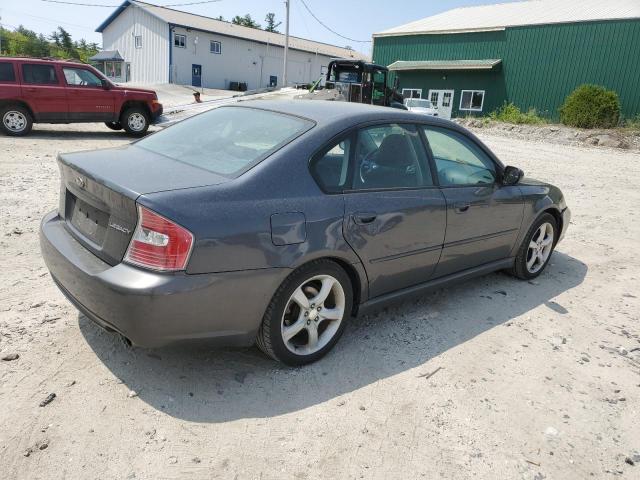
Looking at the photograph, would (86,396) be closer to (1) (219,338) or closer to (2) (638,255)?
(1) (219,338)

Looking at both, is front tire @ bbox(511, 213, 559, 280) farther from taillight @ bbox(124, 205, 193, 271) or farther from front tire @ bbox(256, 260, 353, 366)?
taillight @ bbox(124, 205, 193, 271)

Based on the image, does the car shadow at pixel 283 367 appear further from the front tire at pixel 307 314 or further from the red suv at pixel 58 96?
the red suv at pixel 58 96

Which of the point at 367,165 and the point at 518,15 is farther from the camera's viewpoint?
the point at 518,15

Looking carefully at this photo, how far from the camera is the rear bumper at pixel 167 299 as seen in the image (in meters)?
2.42

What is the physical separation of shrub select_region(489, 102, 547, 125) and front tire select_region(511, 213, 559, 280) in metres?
21.6

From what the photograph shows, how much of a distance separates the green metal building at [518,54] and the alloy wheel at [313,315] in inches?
1050

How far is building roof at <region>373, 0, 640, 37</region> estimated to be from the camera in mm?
26250

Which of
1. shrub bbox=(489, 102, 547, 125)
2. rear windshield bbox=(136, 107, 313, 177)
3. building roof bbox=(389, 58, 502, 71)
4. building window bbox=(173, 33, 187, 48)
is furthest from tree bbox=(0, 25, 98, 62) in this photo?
rear windshield bbox=(136, 107, 313, 177)

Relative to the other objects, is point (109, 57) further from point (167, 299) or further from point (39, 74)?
point (167, 299)

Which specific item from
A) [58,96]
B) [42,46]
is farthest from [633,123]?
[42,46]

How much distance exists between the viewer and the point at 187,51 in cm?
3847

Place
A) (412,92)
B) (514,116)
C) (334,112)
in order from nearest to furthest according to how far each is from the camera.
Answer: (334,112), (514,116), (412,92)

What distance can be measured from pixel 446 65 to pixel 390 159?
29715mm

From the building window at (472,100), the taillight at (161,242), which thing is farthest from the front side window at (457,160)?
the building window at (472,100)
